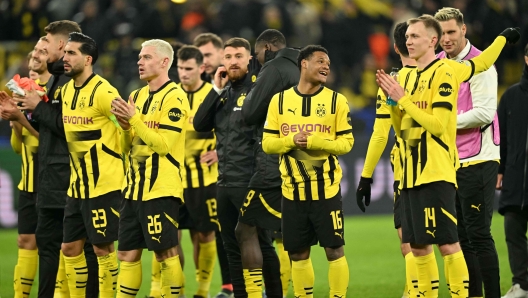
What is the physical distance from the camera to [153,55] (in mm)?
7402

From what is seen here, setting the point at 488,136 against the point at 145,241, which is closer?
the point at 145,241

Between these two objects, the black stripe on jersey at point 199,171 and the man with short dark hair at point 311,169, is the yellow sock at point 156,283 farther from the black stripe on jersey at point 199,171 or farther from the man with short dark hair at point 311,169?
the man with short dark hair at point 311,169

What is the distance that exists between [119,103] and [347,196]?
9591mm

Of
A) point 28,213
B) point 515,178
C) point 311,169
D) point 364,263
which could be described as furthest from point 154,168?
point 364,263

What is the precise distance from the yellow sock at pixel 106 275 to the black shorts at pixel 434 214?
2.63 metres

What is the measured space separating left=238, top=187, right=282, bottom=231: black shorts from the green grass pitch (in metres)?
1.87

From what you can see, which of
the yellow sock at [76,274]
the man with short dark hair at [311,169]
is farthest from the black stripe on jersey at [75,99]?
the man with short dark hair at [311,169]

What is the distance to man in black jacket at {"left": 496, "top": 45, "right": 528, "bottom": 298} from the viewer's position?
8.84 m

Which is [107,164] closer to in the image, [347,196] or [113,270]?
[113,270]

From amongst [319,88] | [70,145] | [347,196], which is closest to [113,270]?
[70,145]

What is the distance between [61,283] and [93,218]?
1.22 metres

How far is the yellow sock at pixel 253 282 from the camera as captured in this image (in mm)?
7714

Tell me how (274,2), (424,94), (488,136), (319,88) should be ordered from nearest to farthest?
(424,94)
(319,88)
(488,136)
(274,2)

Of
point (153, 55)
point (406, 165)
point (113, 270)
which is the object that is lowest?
point (113, 270)
